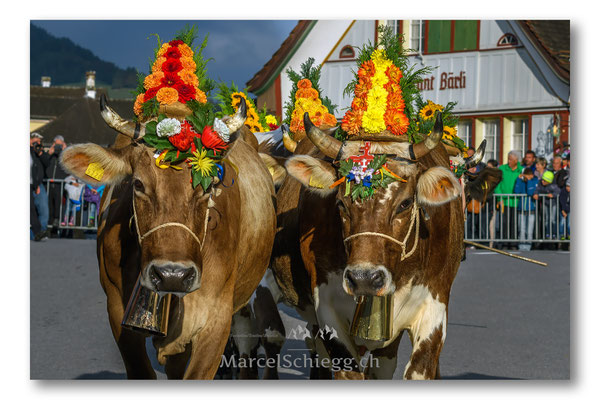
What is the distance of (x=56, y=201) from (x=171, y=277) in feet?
35.6

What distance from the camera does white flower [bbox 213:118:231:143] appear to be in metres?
5.11

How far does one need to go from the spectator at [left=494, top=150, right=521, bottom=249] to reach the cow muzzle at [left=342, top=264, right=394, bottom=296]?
32.8ft

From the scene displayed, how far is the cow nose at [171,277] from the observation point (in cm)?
468

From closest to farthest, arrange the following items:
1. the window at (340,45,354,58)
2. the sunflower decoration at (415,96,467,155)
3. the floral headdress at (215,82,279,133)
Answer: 1. the sunflower decoration at (415,96,467,155)
2. the floral headdress at (215,82,279,133)
3. the window at (340,45,354,58)

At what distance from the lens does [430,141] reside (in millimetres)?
5453

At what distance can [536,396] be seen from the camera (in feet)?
20.8

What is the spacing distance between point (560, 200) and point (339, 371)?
9033 mm

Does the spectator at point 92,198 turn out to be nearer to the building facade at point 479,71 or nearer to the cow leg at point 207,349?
the building facade at point 479,71

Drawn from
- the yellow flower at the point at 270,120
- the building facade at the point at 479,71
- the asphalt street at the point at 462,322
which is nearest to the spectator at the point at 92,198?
the asphalt street at the point at 462,322

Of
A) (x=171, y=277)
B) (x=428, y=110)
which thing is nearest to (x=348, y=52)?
(x=428, y=110)

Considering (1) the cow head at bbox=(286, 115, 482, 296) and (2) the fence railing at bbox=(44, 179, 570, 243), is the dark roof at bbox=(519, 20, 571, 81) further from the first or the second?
(1) the cow head at bbox=(286, 115, 482, 296)

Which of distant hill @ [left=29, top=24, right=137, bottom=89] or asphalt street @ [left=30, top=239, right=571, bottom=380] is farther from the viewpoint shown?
asphalt street @ [left=30, top=239, right=571, bottom=380]

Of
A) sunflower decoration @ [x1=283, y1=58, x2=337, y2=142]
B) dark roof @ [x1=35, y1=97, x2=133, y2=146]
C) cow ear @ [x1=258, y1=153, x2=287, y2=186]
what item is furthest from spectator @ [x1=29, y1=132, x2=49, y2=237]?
dark roof @ [x1=35, y1=97, x2=133, y2=146]

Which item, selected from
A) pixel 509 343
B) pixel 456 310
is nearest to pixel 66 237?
pixel 456 310
